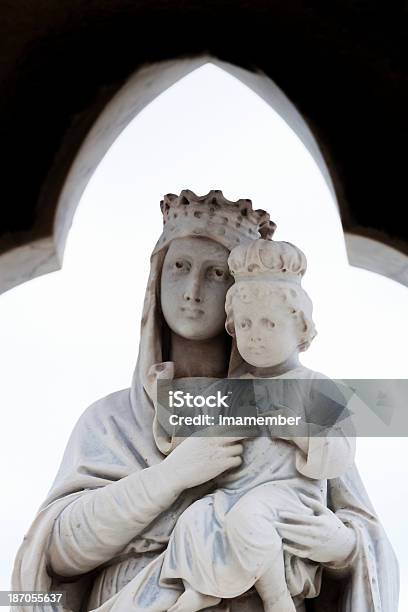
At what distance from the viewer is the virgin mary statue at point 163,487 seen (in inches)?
145

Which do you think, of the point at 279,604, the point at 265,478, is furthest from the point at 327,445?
the point at 279,604

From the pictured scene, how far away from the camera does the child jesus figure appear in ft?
11.5

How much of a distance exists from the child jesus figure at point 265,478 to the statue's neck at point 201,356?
17cm

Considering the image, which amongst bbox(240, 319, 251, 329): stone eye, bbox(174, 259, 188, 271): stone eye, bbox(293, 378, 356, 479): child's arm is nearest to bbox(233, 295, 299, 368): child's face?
bbox(240, 319, 251, 329): stone eye

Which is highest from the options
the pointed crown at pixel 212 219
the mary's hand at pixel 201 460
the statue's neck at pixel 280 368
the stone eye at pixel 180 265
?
the pointed crown at pixel 212 219

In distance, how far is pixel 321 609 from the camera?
149 inches

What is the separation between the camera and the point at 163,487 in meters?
3.67

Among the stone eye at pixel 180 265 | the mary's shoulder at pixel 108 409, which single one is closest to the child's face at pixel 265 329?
the stone eye at pixel 180 265

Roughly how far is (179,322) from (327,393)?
471 millimetres

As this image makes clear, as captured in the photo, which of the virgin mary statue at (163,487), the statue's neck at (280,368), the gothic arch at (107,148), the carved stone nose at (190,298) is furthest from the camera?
the carved stone nose at (190,298)

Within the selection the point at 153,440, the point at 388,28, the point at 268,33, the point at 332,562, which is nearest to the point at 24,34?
the point at 268,33

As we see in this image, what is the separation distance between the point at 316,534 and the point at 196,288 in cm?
76

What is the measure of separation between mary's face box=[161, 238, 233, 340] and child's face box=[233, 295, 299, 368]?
211mm

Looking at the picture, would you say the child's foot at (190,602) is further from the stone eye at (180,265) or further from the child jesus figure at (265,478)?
the stone eye at (180,265)
